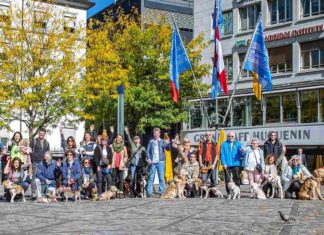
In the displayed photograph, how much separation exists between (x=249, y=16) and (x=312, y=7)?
513 centimetres

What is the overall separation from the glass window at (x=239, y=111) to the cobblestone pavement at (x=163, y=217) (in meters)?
20.2

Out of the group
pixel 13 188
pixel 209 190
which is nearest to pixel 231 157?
pixel 209 190

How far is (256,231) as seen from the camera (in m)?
10.0

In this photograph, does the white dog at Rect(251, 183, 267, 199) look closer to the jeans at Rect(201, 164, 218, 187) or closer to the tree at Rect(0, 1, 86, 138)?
the jeans at Rect(201, 164, 218, 187)

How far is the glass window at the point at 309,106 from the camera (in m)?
31.5

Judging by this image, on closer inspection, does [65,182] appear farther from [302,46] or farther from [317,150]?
[302,46]

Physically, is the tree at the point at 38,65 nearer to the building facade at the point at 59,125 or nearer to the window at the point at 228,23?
the building facade at the point at 59,125

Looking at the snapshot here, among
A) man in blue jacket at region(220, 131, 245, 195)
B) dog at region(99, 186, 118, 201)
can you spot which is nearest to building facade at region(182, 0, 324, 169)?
man in blue jacket at region(220, 131, 245, 195)

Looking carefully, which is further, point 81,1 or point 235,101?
point 81,1

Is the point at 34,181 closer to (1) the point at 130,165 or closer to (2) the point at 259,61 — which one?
(1) the point at 130,165

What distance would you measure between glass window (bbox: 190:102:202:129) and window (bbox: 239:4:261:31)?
5.88m

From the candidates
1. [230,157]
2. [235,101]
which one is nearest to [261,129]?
[235,101]

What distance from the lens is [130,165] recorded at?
56.9ft

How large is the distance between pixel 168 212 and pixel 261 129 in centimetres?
2211
